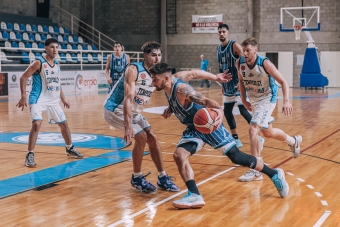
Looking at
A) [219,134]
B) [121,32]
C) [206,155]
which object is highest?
[121,32]

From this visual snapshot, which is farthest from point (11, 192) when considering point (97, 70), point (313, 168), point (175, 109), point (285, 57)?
point (285, 57)

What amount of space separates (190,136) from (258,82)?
1666 mm

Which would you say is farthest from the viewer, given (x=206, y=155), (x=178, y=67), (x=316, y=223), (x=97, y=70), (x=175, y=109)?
(x=178, y=67)

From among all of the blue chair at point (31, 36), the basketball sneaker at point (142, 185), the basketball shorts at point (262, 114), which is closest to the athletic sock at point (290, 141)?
the basketball shorts at point (262, 114)

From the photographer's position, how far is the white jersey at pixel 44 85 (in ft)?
25.8

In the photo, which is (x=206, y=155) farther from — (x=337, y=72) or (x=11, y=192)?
(x=337, y=72)

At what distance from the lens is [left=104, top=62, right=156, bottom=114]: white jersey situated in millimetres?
5898

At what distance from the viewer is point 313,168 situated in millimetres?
7250

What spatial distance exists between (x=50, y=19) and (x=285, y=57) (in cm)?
1236

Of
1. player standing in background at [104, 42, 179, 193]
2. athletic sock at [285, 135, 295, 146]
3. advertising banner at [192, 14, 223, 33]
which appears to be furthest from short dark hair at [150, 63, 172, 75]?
advertising banner at [192, 14, 223, 33]


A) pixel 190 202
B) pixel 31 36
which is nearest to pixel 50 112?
pixel 190 202

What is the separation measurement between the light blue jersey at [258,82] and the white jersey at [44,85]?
2.76m

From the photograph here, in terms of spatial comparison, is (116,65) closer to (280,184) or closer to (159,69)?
(159,69)

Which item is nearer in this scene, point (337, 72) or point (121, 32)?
point (337, 72)
